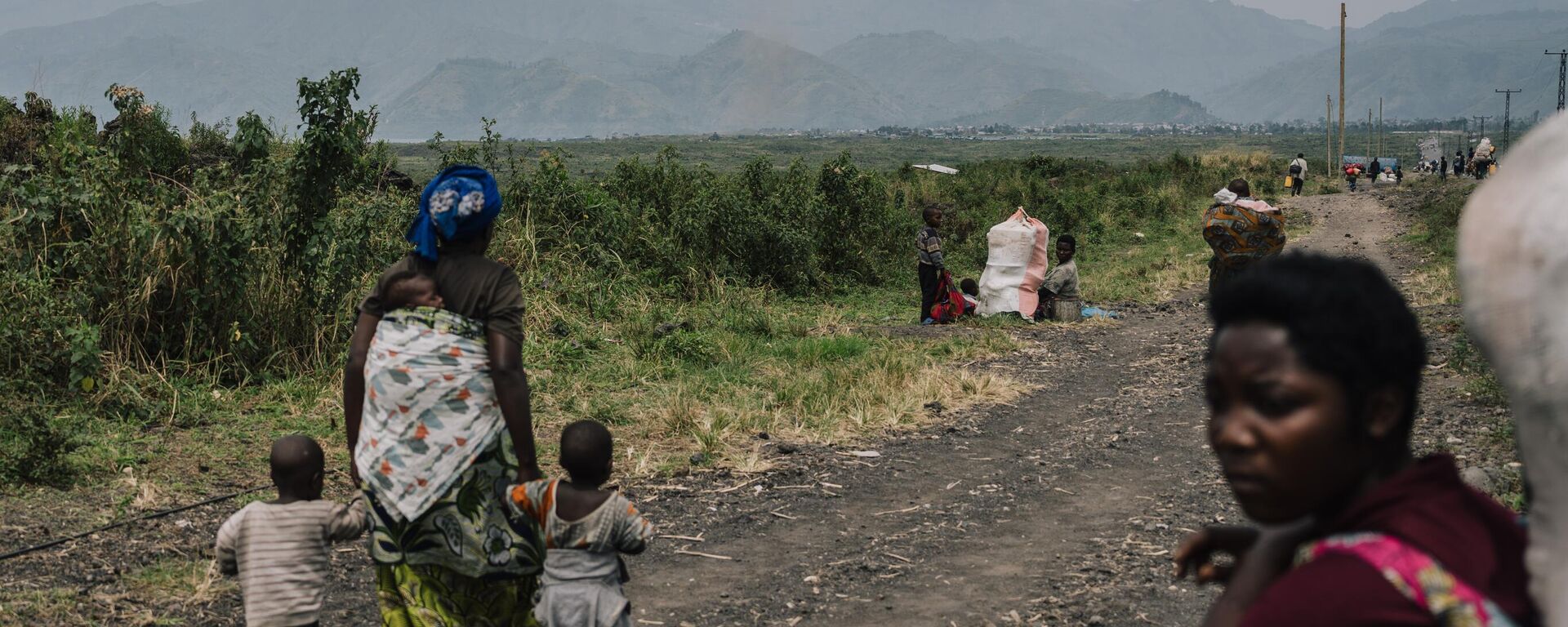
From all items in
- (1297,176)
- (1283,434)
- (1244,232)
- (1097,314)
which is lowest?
(1097,314)

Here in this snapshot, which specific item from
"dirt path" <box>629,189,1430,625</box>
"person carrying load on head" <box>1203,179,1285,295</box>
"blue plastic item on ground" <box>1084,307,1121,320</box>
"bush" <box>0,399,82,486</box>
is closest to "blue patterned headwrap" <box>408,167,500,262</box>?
"dirt path" <box>629,189,1430,625</box>

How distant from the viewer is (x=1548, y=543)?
1.30 meters

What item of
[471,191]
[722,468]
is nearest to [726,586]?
[722,468]

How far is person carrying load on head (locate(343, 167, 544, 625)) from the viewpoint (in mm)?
3113

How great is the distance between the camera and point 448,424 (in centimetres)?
313

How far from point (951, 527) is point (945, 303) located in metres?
6.44

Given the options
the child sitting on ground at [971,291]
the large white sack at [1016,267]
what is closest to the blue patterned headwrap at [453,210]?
the large white sack at [1016,267]

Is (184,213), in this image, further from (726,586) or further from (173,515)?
(726,586)

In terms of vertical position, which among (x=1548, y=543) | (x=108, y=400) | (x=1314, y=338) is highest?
(x=1314, y=338)

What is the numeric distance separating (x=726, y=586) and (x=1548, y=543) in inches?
153

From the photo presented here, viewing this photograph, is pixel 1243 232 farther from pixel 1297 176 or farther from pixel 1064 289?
pixel 1297 176

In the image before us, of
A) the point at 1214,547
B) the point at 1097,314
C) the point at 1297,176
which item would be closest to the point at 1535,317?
the point at 1214,547

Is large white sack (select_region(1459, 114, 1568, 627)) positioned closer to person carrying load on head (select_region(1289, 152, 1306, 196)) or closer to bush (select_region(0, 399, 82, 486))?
bush (select_region(0, 399, 82, 486))

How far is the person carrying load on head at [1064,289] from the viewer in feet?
39.5
